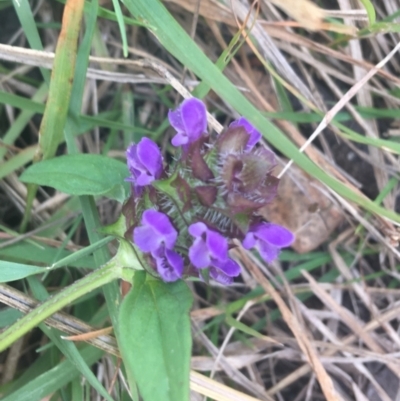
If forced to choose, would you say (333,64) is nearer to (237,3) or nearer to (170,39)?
(237,3)

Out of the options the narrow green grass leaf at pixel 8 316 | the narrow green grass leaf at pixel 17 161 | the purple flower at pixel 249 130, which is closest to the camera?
the purple flower at pixel 249 130

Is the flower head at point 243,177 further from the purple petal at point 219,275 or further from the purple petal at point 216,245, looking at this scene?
the purple petal at point 219,275

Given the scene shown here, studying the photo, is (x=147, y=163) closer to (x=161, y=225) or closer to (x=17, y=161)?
(x=161, y=225)

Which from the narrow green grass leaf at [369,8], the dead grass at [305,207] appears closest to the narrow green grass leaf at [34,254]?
the dead grass at [305,207]

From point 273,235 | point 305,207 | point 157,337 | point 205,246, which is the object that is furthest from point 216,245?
point 305,207

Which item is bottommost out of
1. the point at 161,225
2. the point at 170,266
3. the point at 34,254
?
the point at 34,254

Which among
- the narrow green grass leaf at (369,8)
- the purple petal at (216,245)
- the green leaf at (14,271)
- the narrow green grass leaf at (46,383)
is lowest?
the narrow green grass leaf at (46,383)
